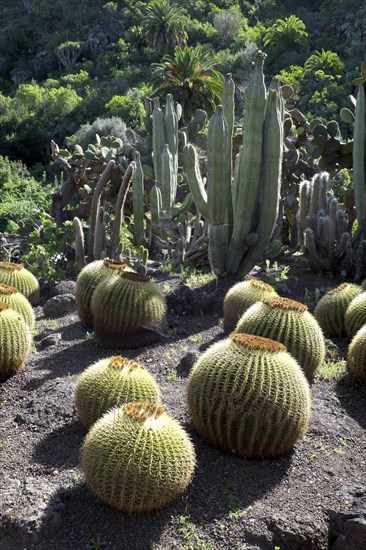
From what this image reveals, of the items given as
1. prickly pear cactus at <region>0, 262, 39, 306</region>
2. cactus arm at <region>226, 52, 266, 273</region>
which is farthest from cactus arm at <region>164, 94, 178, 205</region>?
prickly pear cactus at <region>0, 262, 39, 306</region>

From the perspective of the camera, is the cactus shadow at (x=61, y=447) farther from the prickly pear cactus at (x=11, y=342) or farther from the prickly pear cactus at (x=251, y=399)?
the prickly pear cactus at (x=11, y=342)

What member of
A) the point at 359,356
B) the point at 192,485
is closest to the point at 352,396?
the point at 359,356

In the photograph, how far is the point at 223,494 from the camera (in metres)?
3.76

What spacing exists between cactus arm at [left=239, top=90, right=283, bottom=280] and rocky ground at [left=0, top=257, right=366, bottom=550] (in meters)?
1.91

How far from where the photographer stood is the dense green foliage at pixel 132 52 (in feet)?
124

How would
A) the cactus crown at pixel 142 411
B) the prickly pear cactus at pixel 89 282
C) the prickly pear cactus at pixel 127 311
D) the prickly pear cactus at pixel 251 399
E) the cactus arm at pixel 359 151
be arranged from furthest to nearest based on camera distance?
the cactus arm at pixel 359 151 < the prickly pear cactus at pixel 89 282 < the prickly pear cactus at pixel 127 311 < the prickly pear cactus at pixel 251 399 < the cactus crown at pixel 142 411

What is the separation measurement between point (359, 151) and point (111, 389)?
17.1ft

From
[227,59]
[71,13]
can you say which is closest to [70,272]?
[227,59]

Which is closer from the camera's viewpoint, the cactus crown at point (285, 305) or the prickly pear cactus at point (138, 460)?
the prickly pear cactus at point (138, 460)

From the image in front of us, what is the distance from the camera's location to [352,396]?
5012mm

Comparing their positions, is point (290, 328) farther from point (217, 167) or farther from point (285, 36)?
point (285, 36)

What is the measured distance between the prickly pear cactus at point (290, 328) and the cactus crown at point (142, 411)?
139 cm

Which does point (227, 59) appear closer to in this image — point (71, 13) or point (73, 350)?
point (71, 13)

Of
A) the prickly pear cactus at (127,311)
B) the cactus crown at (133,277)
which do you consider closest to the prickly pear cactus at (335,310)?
the prickly pear cactus at (127,311)
